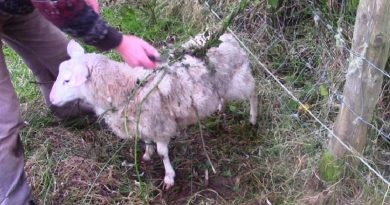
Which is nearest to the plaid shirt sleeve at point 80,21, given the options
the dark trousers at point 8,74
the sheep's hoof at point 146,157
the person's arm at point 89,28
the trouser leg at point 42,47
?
the person's arm at point 89,28

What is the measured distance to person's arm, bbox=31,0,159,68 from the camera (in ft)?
7.62

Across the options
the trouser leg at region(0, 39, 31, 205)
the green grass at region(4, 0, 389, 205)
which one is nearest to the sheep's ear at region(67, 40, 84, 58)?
the trouser leg at region(0, 39, 31, 205)

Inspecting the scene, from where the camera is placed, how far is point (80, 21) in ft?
7.80

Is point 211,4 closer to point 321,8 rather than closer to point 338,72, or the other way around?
point 321,8

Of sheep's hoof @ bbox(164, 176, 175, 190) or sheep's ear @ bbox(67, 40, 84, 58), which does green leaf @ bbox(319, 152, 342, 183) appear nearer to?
sheep's hoof @ bbox(164, 176, 175, 190)

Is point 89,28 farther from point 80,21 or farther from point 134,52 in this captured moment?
point 134,52

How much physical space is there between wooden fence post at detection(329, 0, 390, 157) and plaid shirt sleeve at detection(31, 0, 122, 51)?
1.08 meters

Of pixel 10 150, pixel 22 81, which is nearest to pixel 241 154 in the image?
pixel 10 150

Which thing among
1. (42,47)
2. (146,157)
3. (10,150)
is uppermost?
(42,47)

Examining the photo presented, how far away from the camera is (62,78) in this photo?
10.5ft

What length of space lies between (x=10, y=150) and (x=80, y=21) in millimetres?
1098

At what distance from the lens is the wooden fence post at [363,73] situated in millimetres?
2539

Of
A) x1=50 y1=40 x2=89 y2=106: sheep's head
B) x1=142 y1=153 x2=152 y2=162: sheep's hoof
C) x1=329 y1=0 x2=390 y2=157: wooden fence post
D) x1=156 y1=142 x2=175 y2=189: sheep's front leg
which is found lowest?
x1=142 y1=153 x2=152 y2=162: sheep's hoof

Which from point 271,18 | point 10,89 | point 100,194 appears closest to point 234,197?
point 100,194
